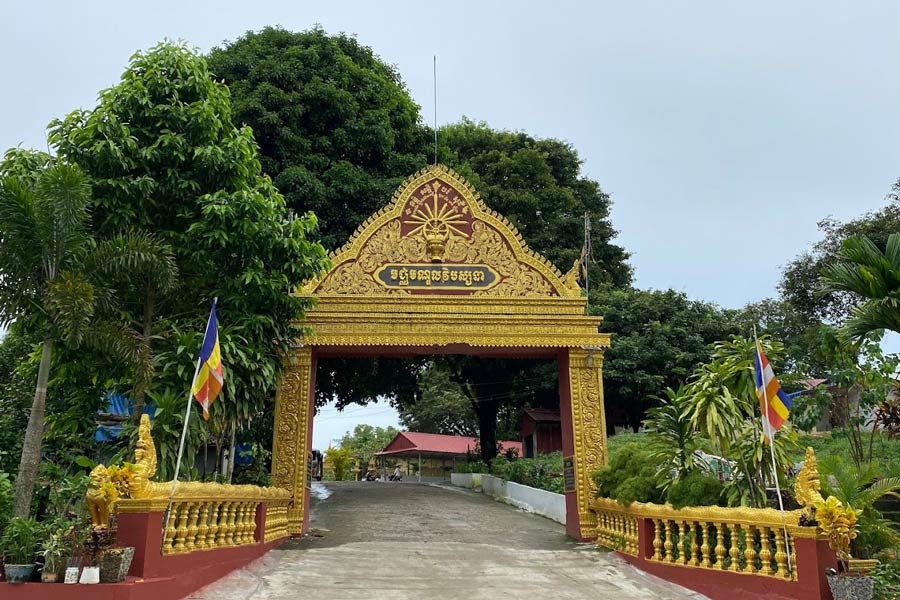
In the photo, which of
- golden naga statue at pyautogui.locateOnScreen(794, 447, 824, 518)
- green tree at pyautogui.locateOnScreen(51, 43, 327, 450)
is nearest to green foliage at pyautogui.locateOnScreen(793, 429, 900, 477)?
golden naga statue at pyautogui.locateOnScreen(794, 447, 824, 518)

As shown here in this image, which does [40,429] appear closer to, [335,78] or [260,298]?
[260,298]

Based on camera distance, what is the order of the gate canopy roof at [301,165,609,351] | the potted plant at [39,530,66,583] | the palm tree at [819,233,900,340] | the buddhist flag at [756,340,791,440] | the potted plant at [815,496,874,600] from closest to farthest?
the potted plant at [39,530,66,583], the potted plant at [815,496,874,600], the buddhist flag at [756,340,791,440], the palm tree at [819,233,900,340], the gate canopy roof at [301,165,609,351]

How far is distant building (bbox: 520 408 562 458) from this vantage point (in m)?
25.4

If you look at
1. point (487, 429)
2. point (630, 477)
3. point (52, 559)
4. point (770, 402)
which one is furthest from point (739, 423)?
point (487, 429)

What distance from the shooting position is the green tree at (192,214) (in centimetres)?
830

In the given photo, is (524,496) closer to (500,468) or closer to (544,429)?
(500,468)

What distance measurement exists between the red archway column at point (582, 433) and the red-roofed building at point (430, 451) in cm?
2280

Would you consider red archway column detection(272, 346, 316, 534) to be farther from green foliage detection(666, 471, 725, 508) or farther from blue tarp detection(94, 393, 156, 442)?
green foliage detection(666, 471, 725, 508)

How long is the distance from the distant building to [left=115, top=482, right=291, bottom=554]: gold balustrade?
1726cm

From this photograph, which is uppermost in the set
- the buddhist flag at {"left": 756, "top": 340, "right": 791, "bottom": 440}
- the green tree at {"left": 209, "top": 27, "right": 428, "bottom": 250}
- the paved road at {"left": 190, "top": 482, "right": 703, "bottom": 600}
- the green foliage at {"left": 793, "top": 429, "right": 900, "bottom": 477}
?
the green tree at {"left": 209, "top": 27, "right": 428, "bottom": 250}

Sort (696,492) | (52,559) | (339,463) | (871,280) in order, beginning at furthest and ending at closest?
1. (339,463)
2. (871,280)
3. (696,492)
4. (52,559)

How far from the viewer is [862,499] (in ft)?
21.5

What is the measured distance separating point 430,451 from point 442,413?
23.4 ft

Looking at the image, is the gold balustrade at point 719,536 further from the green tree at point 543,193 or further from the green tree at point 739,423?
the green tree at point 543,193
